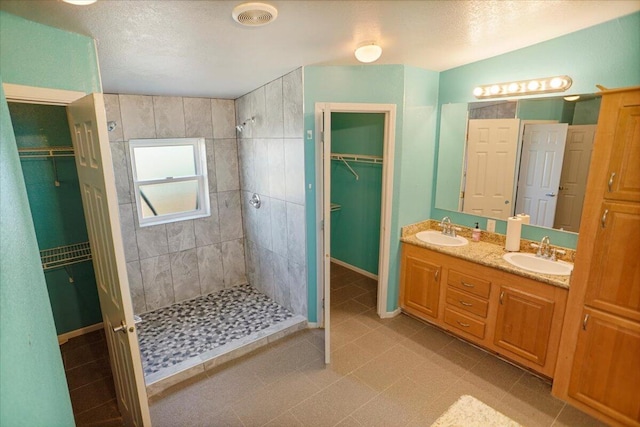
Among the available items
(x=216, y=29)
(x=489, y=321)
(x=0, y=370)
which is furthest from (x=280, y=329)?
(x=216, y=29)

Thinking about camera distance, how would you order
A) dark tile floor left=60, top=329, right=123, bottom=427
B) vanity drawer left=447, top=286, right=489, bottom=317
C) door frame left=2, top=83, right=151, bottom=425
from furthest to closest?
vanity drawer left=447, top=286, right=489, bottom=317 → dark tile floor left=60, top=329, right=123, bottom=427 → door frame left=2, top=83, right=151, bottom=425

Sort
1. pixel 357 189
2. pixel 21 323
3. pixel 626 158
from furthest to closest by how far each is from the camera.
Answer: pixel 357 189 → pixel 626 158 → pixel 21 323

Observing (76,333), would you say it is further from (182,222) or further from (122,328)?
(122,328)

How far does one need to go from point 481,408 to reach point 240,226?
337 centimetres

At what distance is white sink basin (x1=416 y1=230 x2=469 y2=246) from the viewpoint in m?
3.10

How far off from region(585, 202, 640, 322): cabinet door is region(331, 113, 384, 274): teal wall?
7.74ft

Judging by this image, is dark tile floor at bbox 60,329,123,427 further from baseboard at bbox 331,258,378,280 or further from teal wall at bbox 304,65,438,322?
baseboard at bbox 331,258,378,280

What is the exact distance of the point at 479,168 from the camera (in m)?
3.07

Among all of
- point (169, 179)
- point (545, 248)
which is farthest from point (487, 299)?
point (169, 179)

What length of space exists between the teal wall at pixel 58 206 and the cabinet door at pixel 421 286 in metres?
3.14

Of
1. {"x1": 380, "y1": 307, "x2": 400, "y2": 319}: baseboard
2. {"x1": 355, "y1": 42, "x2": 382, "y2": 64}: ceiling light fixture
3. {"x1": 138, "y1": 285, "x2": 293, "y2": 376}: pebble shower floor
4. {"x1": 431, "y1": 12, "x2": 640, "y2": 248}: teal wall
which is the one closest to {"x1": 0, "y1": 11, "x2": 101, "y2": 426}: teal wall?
{"x1": 138, "y1": 285, "x2": 293, "y2": 376}: pebble shower floor

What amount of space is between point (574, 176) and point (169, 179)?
386cm

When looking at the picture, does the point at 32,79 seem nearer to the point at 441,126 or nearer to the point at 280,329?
the point at 280,329

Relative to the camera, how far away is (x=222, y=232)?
13.3ft
